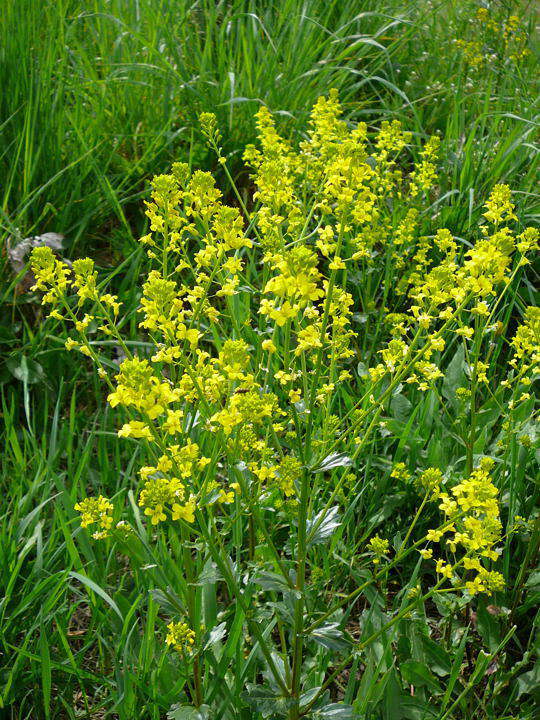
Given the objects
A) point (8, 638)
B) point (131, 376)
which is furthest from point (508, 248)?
point (8, 638)

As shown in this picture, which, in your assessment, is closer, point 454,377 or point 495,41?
point 454,377

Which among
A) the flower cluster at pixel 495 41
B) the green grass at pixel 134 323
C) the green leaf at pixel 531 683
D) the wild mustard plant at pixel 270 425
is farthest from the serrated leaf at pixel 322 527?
the flower cluster at pixel 495 41

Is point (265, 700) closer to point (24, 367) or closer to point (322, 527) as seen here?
point (322, 527)

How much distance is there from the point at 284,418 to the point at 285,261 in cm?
111

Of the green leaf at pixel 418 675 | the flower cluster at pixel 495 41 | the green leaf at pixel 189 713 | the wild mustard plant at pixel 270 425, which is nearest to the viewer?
the wild mustard plant at pixel 270 425

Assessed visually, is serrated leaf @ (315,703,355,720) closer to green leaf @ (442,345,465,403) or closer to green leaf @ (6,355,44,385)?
green leaf @ (442,345,465,403)

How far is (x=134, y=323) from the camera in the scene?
2.92 metres

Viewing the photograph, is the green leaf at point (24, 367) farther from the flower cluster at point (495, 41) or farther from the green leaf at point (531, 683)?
the flower cluster at point (495, 41)

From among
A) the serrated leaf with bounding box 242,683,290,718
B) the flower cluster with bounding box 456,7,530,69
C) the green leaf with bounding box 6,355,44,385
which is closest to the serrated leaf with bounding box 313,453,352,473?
the serrated leaf with bounding box 242,683,290,718

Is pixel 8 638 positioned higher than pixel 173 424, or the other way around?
pixel 173 424

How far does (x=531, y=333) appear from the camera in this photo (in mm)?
2279

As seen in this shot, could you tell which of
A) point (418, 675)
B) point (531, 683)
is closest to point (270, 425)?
point (418, 675)

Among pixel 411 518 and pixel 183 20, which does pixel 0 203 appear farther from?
pixel 411 518

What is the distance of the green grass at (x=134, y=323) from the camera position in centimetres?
193
